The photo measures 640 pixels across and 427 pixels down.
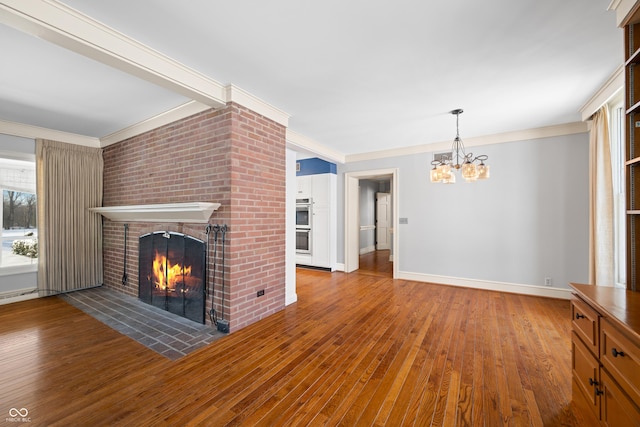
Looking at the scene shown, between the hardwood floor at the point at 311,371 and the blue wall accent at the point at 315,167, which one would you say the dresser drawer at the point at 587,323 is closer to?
the hardwood floor at the point at 311,371

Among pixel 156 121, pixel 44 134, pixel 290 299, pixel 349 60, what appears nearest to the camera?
pixel 349 60

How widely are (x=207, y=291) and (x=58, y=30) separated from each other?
95.8 inches

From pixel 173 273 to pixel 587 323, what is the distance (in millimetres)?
3850

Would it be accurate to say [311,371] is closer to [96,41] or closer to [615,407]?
[615,407]

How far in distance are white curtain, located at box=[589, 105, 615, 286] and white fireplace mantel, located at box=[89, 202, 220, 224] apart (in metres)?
4.34

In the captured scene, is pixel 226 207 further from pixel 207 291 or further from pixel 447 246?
pixel 447 246

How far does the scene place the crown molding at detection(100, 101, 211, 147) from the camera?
3025mm

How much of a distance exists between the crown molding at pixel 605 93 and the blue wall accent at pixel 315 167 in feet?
13.0

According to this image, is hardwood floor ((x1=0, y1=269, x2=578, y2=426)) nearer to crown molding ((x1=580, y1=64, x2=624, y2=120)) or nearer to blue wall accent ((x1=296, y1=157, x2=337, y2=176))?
crown molding ((x1=580, y1=64, x2=624, y2=120))

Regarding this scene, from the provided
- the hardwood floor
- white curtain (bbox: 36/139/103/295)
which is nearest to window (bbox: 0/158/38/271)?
white curtain (bbox: 36/139/103/295)

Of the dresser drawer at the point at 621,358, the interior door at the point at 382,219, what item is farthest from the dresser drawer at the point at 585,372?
the interior door at the point at 382,219

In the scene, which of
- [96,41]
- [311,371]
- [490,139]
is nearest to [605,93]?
[490,139]

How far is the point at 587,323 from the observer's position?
1.54m

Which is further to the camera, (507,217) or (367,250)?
(367,250)
